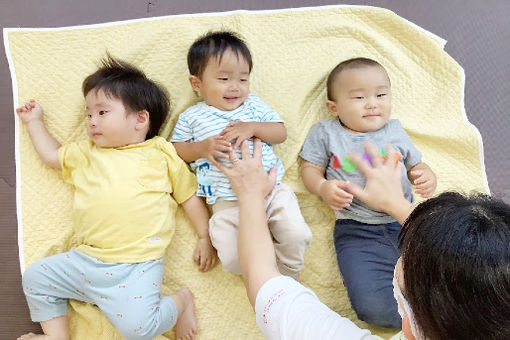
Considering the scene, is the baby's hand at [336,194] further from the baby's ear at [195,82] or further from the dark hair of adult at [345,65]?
the baby's ear at [195,82]

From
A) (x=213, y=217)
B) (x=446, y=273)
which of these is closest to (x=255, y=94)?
(x=213, y=217)

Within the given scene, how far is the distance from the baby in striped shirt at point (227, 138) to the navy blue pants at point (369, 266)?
0.46ft

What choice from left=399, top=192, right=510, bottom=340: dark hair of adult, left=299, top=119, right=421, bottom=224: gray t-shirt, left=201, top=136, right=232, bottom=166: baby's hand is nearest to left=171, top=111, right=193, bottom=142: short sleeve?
left=201, top=136, right=232, bottom=166: baby's hand

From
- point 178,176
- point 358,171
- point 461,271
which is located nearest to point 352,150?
point 358,171

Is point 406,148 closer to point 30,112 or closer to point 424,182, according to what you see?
point 424,182

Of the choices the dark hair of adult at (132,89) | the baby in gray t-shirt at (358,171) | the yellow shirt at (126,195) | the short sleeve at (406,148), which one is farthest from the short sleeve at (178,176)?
the short sleeve at (406,148)

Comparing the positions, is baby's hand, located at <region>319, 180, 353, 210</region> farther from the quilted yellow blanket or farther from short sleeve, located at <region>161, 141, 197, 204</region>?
short sleeve, located at <region>161, 141, 197, 204</region>

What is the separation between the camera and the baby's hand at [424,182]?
150 centimetres

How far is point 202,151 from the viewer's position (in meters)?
1.42

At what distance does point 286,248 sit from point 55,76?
91cm

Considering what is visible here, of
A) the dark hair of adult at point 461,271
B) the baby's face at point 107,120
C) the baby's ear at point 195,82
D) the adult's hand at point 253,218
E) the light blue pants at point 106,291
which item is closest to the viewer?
the dark hair of adult at point 461,271

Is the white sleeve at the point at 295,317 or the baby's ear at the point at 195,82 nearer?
the white sleeve at the point at 295,317

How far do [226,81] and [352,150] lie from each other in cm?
44

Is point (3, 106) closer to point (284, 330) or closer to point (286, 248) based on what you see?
point (286, 248)
